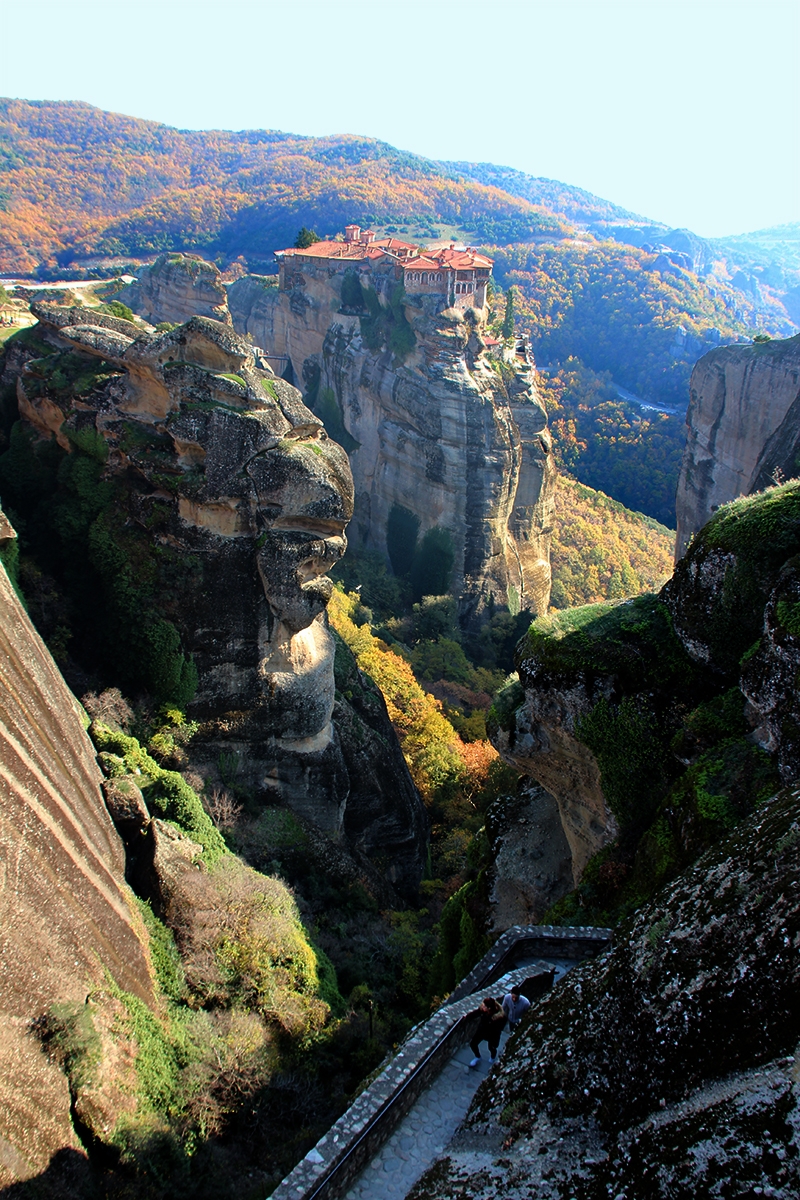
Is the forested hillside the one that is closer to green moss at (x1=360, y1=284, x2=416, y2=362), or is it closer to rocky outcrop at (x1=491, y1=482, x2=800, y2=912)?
green moss at (x1=360, y1=284, x2=416, y2=362)

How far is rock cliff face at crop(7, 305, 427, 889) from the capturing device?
17797 mm

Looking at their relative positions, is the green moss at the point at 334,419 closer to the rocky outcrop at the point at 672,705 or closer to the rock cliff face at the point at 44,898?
the rock cliff face at the point at 44,898

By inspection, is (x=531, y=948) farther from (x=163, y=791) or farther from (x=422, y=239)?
(x=422, y=239)

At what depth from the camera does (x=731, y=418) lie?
37156mm

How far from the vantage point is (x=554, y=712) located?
39.5 feet

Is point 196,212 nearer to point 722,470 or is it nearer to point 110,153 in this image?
point 110,153

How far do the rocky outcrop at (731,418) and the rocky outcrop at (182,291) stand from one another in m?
28.5

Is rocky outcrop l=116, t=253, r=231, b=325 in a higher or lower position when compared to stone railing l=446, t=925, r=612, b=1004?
higher

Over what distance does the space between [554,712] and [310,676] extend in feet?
30.0

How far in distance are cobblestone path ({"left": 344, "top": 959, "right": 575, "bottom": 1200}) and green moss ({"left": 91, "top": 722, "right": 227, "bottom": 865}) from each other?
313 inches

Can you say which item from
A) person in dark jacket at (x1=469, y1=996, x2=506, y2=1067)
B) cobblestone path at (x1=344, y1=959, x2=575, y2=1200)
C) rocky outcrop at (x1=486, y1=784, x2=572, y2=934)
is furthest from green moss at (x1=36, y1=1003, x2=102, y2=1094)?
rocky outcrop at (x1=486, y1=784, x2=572, y2=934)

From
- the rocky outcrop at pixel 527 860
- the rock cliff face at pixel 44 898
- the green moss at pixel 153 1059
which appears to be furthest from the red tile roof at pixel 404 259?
the green moss at pixel 153 1059

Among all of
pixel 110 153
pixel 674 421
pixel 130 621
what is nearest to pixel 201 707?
pixel 130 621

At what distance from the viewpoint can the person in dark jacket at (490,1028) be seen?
853 centimetres
